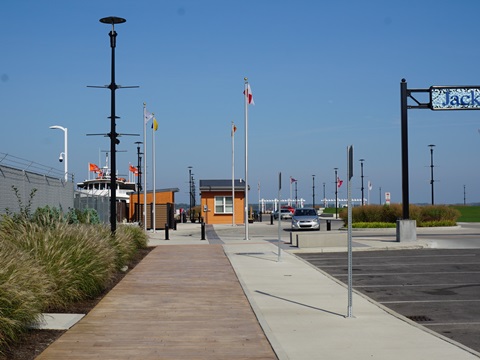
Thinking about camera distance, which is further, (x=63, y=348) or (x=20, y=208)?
(x=20, y=208)

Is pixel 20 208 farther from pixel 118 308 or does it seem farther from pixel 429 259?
pixel 429 259

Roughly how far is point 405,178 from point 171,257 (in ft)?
37.5

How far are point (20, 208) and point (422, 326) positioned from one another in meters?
15.4

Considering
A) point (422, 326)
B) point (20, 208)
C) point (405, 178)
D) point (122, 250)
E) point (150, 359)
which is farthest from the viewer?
point (405, 178)

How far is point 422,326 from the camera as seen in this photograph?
11.0 metres

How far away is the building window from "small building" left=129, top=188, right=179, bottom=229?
474 centimetres

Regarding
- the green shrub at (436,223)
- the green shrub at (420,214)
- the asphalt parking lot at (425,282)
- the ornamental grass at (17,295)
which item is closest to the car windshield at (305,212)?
the green shrub at (420,214)

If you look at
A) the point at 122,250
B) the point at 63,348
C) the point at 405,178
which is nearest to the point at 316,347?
the point at 63,348

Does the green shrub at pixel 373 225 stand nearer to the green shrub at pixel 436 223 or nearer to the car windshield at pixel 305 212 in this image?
the green shrub at pixel 436 223

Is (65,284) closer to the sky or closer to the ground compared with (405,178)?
closer to the ground

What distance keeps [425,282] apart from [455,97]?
1561 cm

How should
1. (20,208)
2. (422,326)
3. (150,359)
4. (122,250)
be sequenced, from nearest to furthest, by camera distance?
1. (150,359)
2. (422,326)
3. (122,250)
4. (20,208)

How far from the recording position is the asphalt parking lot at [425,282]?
38.4 ft

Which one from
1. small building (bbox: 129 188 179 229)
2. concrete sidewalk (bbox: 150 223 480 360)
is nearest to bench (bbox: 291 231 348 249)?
concrete sidewalk (bbox: 150 223 480 360)
